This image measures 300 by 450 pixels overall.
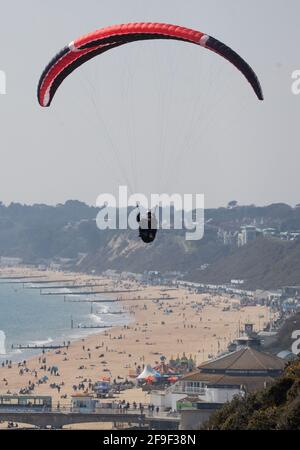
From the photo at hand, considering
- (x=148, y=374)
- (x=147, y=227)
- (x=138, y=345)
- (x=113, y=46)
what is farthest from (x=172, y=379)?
(x=147, y=227)

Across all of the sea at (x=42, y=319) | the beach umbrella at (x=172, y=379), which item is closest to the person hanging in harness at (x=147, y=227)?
the beach umbrella at (x=172, y=379)

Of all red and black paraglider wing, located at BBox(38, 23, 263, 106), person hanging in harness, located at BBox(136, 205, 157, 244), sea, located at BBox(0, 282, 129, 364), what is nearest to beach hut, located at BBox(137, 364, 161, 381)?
sea, located at BBox(0, 282, 129, 364)

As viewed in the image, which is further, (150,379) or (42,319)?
(42,319)

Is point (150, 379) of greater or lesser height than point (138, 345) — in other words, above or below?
below

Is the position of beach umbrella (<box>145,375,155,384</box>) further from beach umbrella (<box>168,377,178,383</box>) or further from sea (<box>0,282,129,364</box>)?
sea (<box>0,282,129,364</box>)

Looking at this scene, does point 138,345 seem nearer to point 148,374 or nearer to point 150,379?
point 148,374

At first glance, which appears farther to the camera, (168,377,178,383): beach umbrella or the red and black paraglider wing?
(168,377,178,383): beach umbrella

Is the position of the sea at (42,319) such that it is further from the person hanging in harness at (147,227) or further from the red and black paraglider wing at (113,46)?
the person hanging in harness at (147,227)
